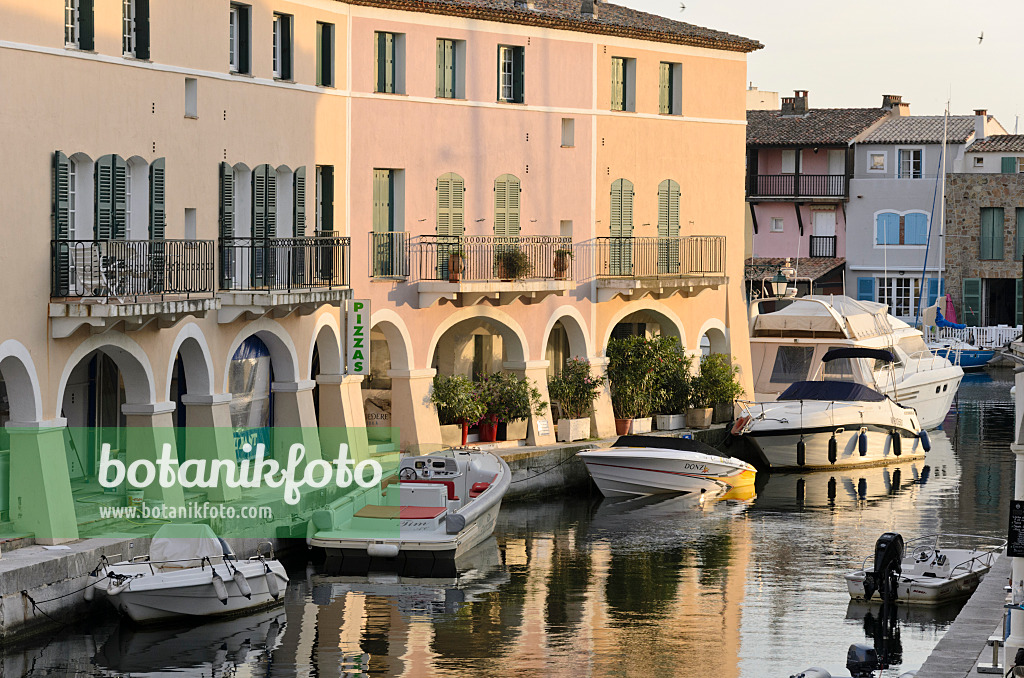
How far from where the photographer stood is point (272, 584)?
27.1 meters

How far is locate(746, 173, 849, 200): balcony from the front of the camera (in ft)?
250

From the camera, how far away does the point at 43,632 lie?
962 inches

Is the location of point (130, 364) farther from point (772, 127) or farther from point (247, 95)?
point (772, 127)

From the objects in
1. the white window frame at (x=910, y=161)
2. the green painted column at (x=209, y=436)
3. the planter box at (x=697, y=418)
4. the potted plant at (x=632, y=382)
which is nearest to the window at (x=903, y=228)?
the white window frame at (x=910, y=161)

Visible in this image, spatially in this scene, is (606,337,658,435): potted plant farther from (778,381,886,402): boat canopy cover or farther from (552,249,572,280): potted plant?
(778,381,886,402): boat canopy cover

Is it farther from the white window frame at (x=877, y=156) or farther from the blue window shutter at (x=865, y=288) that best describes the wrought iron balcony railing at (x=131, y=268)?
the white window frame at (x=877, y=156)

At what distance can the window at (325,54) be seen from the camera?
35531 mm

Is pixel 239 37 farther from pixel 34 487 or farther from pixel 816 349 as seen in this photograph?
pixel 816 349

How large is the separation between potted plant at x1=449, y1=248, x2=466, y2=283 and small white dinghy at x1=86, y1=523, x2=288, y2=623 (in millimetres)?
11849

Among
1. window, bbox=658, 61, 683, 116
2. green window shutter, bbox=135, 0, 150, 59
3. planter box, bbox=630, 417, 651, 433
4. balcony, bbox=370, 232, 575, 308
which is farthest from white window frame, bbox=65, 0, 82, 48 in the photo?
window, bbox=658, 61, 683, 116

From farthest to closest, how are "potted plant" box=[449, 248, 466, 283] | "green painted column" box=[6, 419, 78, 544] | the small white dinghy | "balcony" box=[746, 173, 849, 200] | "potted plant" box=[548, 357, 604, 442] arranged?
1. "balcony" box=[746, 173, 849, 200]
2. "potted plant" box=[548, 357, 604, 442]
3. "potted plant" box=[449, 248, 466, 283]
4. "green painted column" box=[6, 419, 78, 544]
5. the small white dinghy

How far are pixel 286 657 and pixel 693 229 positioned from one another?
2359 cm

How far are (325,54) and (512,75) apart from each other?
6.27 meters

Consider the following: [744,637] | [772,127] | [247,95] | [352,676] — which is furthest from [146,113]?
[772,127]
